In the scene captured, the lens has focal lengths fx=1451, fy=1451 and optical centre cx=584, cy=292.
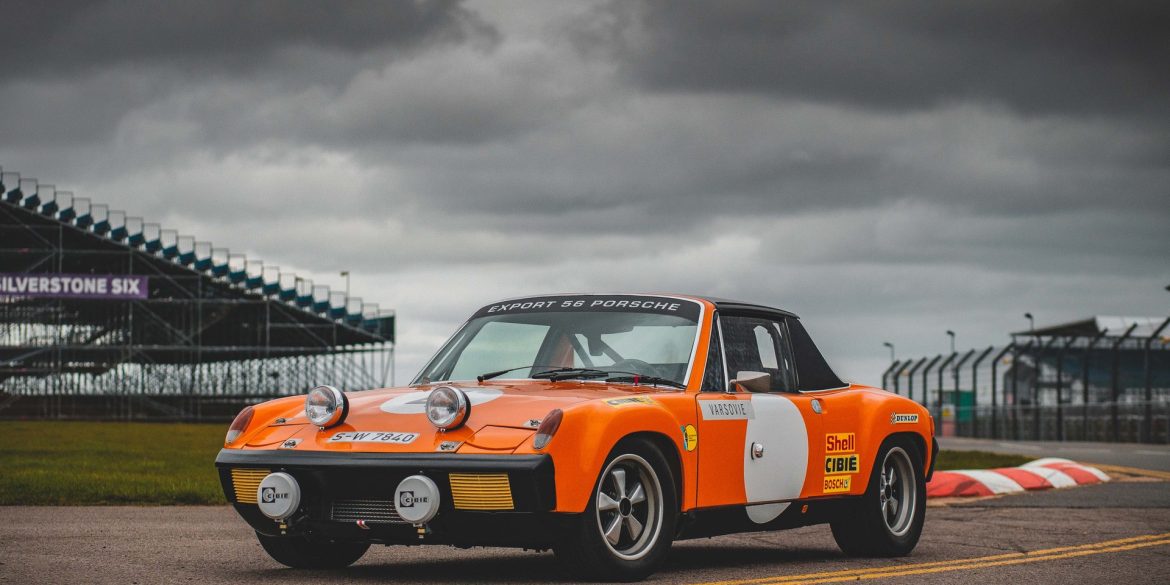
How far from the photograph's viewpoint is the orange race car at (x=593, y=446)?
6.30 m

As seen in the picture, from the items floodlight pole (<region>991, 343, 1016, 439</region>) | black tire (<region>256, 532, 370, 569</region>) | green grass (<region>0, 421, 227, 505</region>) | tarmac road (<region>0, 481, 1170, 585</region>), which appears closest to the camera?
tarmac road (<region>0, 481, 1170, 585</region>)

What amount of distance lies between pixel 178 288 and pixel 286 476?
55560 millimetres

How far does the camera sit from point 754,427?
25.0 ft

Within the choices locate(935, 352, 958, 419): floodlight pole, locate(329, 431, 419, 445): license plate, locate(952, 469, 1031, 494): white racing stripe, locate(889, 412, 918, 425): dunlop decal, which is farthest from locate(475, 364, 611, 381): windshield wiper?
locate(935, 352, 958, 419): floodlight pole

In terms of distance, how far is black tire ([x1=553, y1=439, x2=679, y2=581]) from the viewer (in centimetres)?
640

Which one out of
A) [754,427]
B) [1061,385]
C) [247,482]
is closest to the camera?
[247,482]

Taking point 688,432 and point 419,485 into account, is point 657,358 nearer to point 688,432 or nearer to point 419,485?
point 688,432

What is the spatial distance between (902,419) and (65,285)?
53.8m

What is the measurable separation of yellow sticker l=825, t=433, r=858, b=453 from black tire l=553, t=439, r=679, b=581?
5.34ft

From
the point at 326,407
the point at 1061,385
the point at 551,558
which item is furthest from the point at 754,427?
the point at 1061,385

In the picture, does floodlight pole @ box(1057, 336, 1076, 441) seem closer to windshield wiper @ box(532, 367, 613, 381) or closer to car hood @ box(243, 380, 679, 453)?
windshield wiper @ box(532, 367, 613, 381)

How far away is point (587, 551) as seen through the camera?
6.39 m

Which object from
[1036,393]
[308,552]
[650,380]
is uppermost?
[1036,393]

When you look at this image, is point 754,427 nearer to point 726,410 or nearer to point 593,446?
point 726,410
